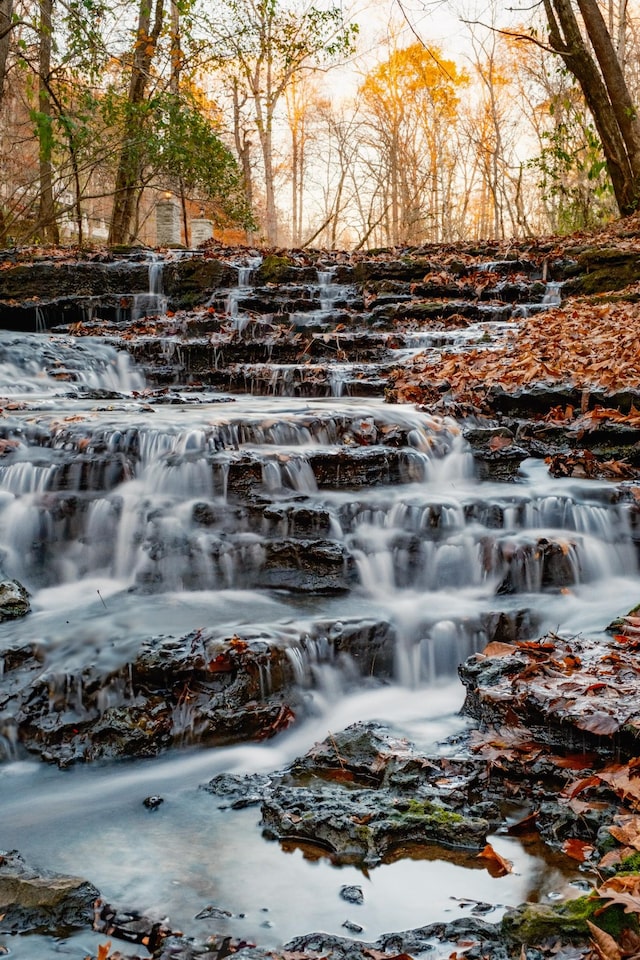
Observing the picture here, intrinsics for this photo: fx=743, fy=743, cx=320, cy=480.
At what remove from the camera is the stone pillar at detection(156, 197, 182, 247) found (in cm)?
2025

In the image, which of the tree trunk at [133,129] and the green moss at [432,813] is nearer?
the green moss at [432,813]

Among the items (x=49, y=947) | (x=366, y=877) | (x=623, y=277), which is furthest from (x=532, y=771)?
(x=623, y=277)

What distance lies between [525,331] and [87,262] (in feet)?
25.2

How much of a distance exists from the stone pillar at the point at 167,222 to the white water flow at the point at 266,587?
1429cm

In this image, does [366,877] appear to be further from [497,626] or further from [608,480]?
[608,480]

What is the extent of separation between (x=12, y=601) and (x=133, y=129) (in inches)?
546

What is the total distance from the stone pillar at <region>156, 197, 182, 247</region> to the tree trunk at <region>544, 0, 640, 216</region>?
1063 centimetres

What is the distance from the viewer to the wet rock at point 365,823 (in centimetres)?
265

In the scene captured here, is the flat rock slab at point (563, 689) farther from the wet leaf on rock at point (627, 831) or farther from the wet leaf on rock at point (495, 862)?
the wet leaf on rock at point (495, 862)

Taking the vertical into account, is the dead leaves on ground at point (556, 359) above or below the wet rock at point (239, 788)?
above

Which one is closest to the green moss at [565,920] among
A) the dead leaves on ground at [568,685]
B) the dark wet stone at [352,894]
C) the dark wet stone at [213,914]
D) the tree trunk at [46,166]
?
the dark wet stone at [352,894]

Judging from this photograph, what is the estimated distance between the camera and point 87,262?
504 inches

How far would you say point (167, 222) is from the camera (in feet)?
67.0

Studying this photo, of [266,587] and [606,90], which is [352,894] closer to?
[266,587]
